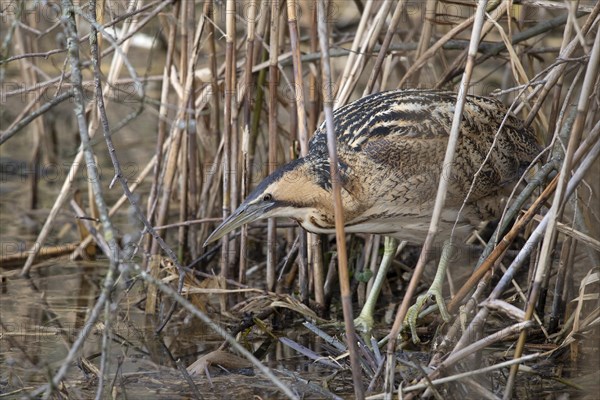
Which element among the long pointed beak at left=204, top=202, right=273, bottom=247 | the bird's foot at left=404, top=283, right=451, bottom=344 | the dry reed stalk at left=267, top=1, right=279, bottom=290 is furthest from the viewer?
the dry reed stalk at left=267, top=1, right=279, bottom=290

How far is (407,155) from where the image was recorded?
3.41m

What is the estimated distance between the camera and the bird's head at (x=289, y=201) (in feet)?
10.3

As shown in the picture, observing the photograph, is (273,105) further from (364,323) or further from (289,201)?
(364,323)

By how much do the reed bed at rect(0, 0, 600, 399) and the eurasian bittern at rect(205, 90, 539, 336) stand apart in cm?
16

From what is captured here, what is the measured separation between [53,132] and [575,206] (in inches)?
152

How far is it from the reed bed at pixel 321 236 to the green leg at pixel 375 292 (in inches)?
2.9

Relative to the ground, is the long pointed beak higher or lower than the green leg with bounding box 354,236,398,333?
higher

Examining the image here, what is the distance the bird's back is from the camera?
3359 millimetres

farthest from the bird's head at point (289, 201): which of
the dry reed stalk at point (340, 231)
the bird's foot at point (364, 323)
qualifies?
the dry reed stalk at point (340, 231)

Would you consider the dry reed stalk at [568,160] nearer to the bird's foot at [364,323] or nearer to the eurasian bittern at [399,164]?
the eurasian bittern at [399,164]

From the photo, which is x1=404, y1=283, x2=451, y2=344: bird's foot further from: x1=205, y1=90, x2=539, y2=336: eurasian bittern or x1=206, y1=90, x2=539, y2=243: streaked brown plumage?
x1=206, y1=90, x2=539, y2=243: streaked brown plumage

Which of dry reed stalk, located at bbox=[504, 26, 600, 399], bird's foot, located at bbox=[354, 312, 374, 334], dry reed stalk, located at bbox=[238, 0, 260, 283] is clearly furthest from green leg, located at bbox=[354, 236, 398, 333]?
dry reed stalk, located at bbox=[504, 26, 600, 399]

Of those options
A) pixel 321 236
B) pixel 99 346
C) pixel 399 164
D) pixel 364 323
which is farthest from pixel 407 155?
pixel 99 346

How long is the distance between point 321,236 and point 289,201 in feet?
1.64
